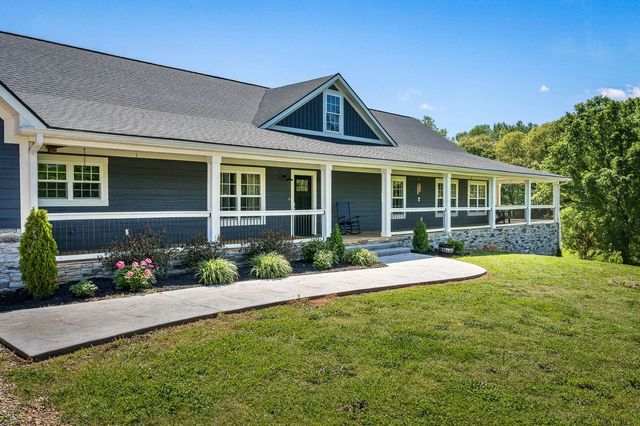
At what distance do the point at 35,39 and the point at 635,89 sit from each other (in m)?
31.7

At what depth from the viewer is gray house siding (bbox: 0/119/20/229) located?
25.7ft

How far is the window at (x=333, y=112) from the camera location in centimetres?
1555

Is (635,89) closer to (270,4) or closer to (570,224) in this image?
(570,224)

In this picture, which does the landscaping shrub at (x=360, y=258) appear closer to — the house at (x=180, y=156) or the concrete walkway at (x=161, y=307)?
the concrete walkway at (x=161, y=307)

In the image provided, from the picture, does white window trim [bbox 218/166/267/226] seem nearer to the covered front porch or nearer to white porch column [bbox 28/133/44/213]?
the covered front porch

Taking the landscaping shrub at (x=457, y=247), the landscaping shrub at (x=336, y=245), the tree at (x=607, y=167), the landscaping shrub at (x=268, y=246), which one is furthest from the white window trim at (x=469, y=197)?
the landscaping shrub at (x=268, y=246)

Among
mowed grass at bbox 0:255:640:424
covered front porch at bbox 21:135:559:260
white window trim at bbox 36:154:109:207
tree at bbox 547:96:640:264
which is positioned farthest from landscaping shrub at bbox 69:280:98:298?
tree at bbox 547:96:640:264

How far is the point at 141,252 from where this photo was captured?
28.8ft

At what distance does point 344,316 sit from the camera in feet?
21.7

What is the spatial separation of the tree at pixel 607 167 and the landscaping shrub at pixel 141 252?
72.0 feet

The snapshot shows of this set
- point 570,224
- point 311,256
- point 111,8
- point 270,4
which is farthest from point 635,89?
point 111,8

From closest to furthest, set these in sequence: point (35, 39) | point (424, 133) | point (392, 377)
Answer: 1. point (392, 377)
2. point (35, 39)
3. point (424, 133)

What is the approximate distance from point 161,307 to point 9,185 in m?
3.74

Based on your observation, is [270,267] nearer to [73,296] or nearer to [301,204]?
[73,296]
